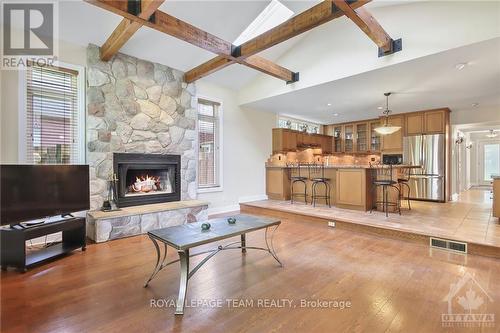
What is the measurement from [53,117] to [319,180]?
16.4 ft

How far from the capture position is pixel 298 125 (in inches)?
326

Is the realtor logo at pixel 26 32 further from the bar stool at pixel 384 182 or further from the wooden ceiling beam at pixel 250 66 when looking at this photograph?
the bar stool at pixel 384 182

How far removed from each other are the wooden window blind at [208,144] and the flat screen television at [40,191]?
8.26 feet

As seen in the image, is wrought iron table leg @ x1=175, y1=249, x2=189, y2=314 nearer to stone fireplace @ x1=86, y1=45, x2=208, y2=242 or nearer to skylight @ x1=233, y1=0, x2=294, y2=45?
stone fireplace @ x1=86, y1=45, x2=208, y2=242

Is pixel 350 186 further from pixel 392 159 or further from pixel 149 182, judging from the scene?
pixel 149 182

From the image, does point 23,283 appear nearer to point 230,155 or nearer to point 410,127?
point 230,155

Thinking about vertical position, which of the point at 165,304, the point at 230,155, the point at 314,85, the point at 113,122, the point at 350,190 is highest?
the point at 314,85

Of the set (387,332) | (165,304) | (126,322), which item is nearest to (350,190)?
(387,332)

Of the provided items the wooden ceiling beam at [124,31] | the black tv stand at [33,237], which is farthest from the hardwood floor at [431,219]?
the wooden ceiling beam at [124,31]

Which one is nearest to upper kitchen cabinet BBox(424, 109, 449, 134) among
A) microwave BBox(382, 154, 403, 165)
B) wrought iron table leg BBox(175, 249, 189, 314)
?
microwave BBox(382, 154, 403, 165)

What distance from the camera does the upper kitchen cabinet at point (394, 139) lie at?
694 cm

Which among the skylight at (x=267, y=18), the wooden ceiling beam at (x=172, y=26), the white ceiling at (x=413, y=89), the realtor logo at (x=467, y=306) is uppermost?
the skylight at (x=267, y=18)

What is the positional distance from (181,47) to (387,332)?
4818 mm

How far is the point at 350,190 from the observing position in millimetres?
5129
